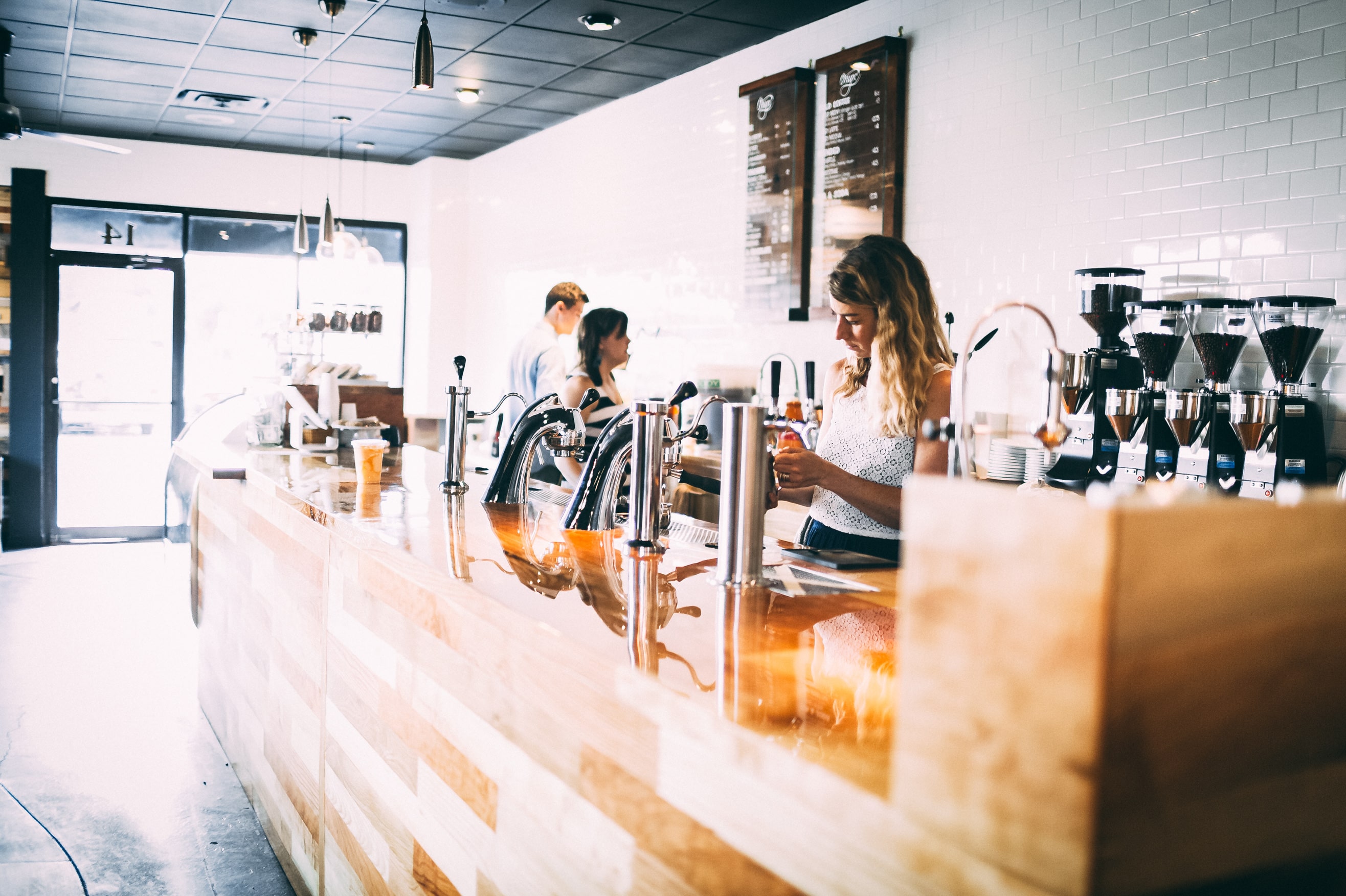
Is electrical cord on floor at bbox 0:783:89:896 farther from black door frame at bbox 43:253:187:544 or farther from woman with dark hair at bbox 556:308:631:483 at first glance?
black door frame at bbox 43:253:187:544

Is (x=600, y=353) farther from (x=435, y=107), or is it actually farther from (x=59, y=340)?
(x=59, y=340)

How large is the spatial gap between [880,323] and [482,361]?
5987 millimetres

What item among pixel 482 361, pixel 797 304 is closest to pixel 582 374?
pixel 797 304

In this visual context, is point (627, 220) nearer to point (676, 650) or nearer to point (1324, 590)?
point (676, 650)

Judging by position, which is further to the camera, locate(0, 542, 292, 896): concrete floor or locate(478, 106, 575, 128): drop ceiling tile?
locate(478, 106, 575, 128): drop ceiling tile

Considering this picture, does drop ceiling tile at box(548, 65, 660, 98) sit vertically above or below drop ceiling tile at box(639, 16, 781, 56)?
above

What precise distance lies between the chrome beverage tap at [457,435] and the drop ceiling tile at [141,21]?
3140 millimetres

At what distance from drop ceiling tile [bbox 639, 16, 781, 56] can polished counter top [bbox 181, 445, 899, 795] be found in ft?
9.89

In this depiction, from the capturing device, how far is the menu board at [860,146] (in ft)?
13.8

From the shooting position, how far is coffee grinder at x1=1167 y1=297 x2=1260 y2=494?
268 cm

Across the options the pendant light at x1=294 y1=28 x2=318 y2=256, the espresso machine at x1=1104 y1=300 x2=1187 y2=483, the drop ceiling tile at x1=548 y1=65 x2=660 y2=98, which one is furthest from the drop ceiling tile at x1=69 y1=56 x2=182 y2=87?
the espresso machine at x1=1104 y1=300 x2=1187 y2=483

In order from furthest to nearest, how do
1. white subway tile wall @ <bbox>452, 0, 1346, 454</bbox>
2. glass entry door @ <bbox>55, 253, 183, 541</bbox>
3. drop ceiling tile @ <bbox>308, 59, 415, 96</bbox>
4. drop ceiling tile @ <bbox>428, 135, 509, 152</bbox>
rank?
glass entry door @ <bbox>55, 253, 183, 541</bbox>
drop ceiling tile @ <bbox>428, 135, 509, 152</bbox>
drop ceiling tile @ <bbox>308, 59, 415, 96</bbox>
white subway tile wall @ <bbox>452, 0, 1346, 454</bbox>

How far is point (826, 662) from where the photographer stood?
3.97 feet

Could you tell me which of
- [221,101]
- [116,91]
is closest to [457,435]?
[221,101]
